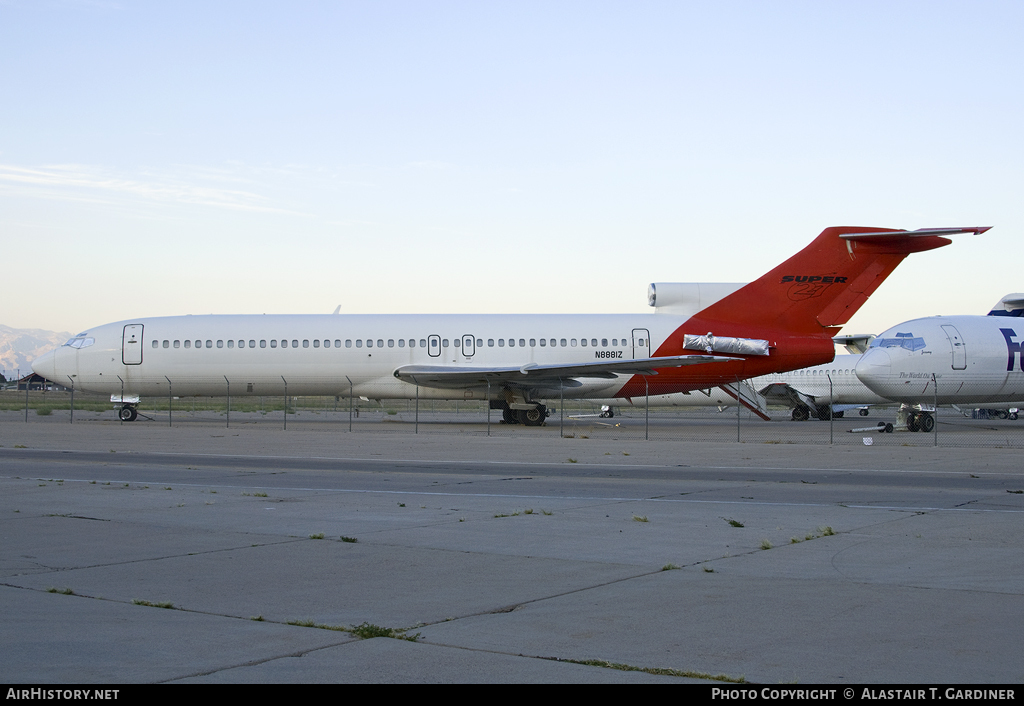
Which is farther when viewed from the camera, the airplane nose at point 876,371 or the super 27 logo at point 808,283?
the super 27 logo at point 808,283

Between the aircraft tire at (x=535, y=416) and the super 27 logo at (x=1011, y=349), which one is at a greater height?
the super 27 logo at (x=1011, y=349)

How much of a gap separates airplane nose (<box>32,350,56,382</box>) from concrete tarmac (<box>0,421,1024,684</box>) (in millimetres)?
19101

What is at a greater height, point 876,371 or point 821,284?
point 821,284

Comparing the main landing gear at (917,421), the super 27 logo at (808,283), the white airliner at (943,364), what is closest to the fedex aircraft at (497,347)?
the super 27 logo at (808,283)

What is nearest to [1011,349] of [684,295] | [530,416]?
[684,295]

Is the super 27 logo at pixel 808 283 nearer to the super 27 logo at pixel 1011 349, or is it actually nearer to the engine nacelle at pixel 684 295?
the engine nacelle at pixel 684 295

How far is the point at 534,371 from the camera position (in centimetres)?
2888

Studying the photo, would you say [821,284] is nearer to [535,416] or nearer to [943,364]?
[943,364]

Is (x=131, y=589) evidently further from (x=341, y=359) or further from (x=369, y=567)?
(x=341, y=359)

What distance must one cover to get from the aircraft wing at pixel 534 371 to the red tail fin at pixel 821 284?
1787 millimetres

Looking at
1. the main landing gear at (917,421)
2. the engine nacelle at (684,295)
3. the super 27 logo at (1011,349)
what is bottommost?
the main landing gear at (917,421)

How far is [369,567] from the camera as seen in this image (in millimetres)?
7004

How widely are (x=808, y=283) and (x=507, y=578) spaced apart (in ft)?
83.1

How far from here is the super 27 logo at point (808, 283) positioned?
97.0ft
